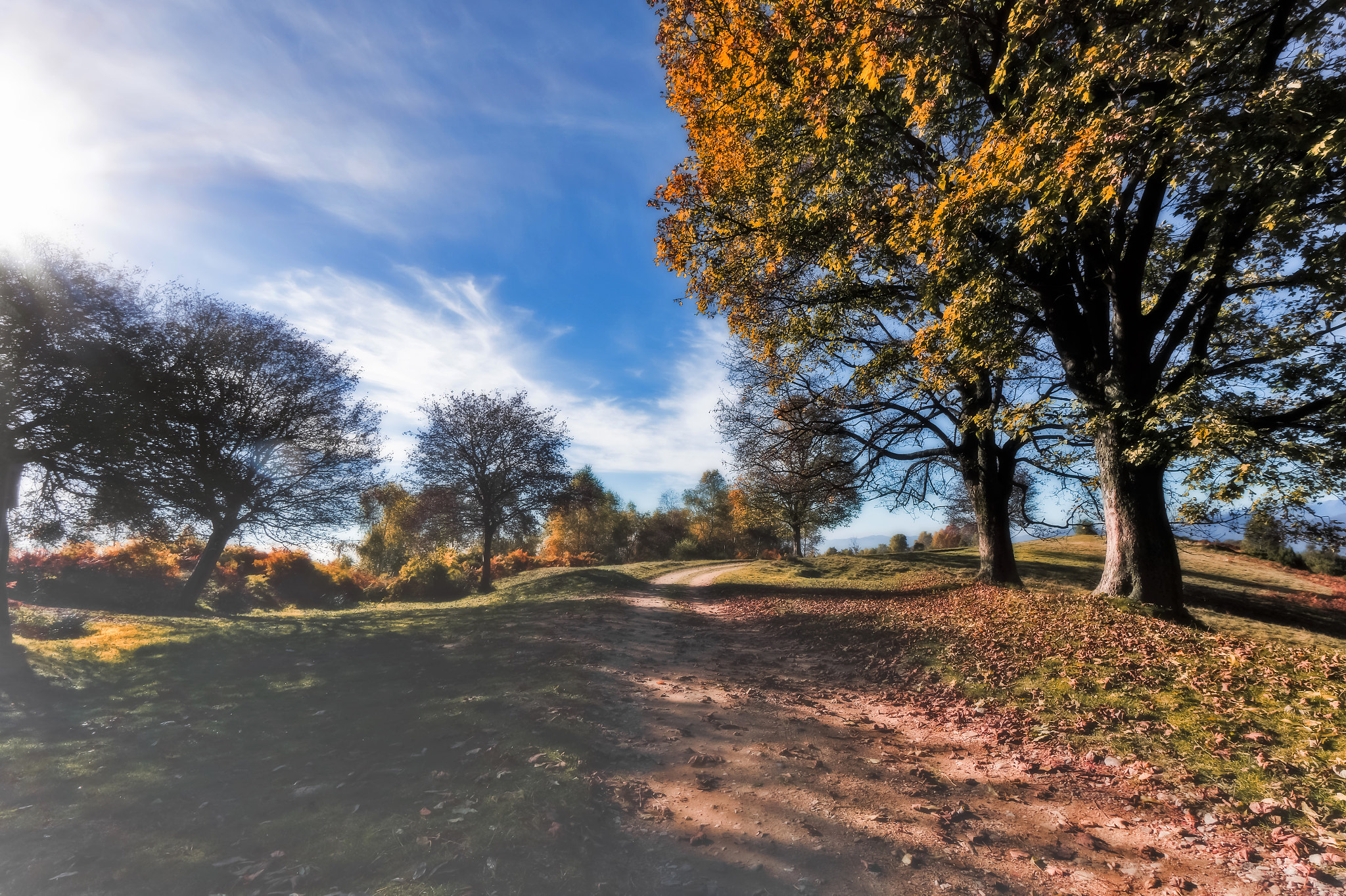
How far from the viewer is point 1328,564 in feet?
74.0

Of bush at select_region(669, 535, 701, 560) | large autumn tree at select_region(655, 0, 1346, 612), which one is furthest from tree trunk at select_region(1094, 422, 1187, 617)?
bush at select_region(669, 535, 701, 560)

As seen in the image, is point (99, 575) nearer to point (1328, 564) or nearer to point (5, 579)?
point (5, 579)

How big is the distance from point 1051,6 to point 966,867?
1011 centimetres

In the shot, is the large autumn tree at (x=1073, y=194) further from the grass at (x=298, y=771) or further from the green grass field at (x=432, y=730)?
the grass at (x=298, y=771)

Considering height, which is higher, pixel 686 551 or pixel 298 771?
pixel 298 771

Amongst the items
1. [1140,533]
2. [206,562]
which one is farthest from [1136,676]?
[206,562]

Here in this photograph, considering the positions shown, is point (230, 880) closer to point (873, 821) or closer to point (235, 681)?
point (873, 821)

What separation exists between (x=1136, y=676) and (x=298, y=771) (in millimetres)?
10234

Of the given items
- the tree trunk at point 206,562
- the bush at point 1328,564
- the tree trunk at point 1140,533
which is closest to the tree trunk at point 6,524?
the tree trunk at point 206,562

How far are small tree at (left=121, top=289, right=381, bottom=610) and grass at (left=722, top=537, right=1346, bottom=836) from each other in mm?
16297

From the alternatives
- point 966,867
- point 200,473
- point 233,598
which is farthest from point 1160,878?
point 233,598

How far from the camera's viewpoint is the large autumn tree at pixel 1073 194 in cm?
645

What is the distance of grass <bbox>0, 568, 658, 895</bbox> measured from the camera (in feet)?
11.6

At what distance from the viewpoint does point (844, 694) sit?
773cm
